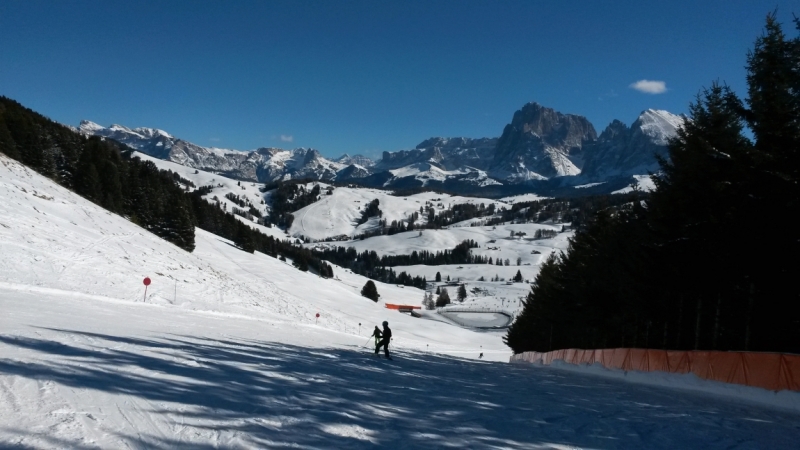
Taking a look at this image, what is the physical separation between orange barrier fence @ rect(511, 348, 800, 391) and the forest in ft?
9.65

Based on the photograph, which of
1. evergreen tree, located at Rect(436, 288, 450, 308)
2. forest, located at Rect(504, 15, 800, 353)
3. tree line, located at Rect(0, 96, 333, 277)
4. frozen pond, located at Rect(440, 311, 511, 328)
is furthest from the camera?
evergreen tree, located at Rect(436, 288, 450, 308)

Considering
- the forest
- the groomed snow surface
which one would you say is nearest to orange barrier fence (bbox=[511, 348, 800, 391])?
the groomed snow surface

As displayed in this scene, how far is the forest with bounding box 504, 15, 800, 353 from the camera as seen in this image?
17078 millimetres

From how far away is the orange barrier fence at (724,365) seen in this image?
1355cm

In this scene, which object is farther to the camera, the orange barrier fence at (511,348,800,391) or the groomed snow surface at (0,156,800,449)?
the orange barrier fence at (511,348,800,391)

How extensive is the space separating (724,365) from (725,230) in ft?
18.3

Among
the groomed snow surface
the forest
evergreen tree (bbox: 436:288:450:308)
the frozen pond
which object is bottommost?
the frozen pond

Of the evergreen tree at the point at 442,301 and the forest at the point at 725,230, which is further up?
the forest at the point at 725,230

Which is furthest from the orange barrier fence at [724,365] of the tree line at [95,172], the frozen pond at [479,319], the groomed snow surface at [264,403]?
the frozen pond at [479,319]

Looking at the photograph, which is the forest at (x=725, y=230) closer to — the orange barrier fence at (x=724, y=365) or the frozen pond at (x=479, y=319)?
the orange barrier fence at (x=724, y=365)

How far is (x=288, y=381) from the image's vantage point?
11938mm

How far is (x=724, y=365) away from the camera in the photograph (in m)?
16.0

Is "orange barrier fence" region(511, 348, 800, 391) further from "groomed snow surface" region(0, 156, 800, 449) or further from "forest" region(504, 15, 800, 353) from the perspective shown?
"forest" region(504, 15, 800, 353)

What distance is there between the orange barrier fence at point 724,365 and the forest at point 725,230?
2940 mm
